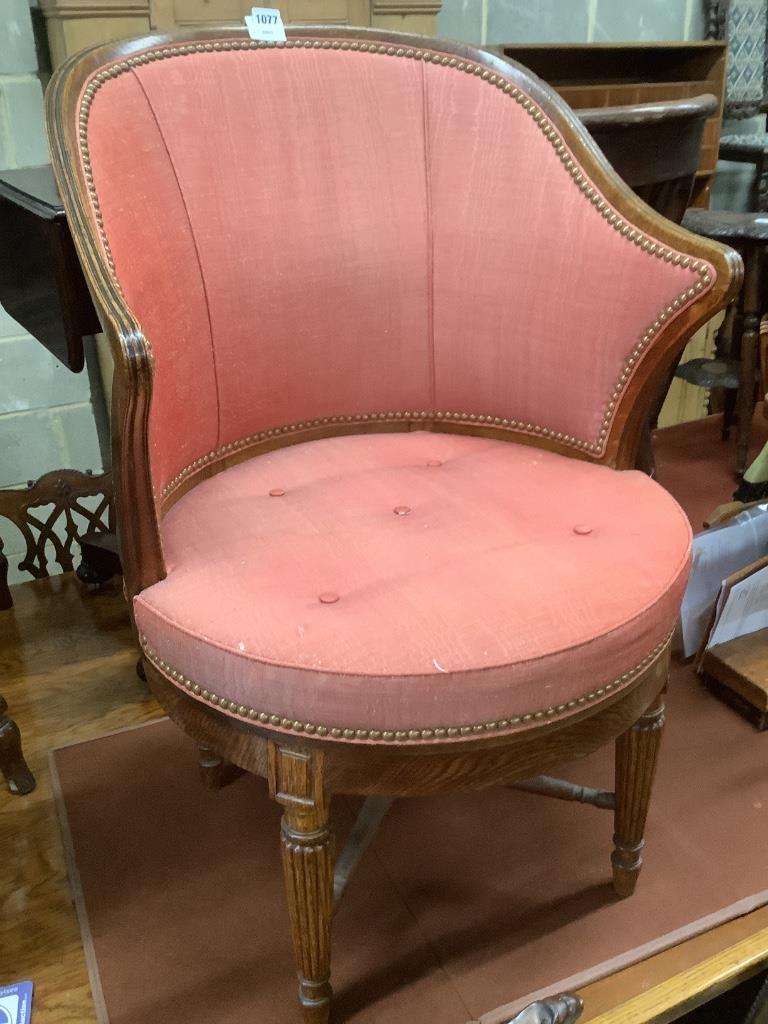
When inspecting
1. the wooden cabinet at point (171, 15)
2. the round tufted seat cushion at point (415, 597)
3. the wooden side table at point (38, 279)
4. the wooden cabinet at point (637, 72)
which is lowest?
the round tufted seat cushion at point (415, 597)

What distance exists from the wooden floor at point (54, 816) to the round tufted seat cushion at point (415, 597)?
0.28m

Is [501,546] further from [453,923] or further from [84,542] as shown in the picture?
→ [84,542]

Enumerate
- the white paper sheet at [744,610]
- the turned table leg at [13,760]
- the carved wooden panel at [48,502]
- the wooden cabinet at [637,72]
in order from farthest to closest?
1. the wooden cabinet at [637,72]
2. the carved wooden panel at [48,502]
3. the white paper sheet at [744,610]
4. the turned table leg at [13,760]

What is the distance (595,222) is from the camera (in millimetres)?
1005

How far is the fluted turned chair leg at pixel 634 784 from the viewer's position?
3.08 ft

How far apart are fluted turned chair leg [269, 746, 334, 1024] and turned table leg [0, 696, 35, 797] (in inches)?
22.1

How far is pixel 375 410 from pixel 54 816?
681mm

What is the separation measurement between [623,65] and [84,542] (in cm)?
245

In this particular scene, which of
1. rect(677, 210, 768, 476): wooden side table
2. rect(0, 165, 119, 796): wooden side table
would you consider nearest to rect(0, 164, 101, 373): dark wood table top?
rect(0, 165, 119, 796): wooden side table

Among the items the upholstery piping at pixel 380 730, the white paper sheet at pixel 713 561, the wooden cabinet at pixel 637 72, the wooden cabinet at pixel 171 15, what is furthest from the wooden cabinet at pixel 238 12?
the upholstery piping at pixel 380 730

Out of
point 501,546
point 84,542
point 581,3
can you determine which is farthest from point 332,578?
point 581,3

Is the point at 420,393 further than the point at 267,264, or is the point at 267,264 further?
the point at 420,393

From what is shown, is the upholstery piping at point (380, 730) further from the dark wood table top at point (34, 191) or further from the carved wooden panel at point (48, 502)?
the carved wooden panel at point (48, 502)

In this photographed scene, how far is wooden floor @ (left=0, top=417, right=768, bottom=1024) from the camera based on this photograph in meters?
0.95
